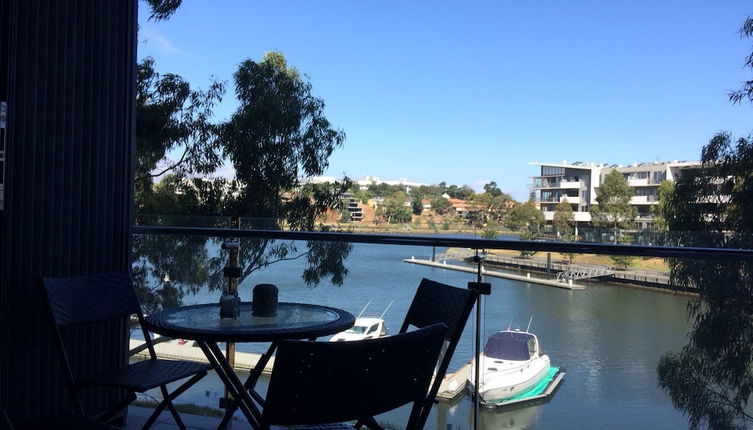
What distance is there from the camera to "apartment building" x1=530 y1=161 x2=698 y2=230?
16.1 meters

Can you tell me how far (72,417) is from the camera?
1828mm

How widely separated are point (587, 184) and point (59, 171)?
1879 cm

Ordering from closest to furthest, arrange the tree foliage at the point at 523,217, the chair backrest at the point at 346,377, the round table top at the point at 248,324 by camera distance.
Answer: the chair backrest at the point at 346,377 → the round table top at the point at 248,324 → the tree foliage at the point at 523,217

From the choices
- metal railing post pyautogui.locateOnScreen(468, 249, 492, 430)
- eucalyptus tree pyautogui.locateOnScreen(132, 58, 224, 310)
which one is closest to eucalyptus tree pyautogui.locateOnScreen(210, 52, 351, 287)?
eucalyptus tree pyautogui.locateOnScreen(132, 58, 224, 310)

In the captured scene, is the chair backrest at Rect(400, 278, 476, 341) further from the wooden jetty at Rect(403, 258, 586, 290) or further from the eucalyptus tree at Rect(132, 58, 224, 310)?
the eucalyptus tree at Rect(132, 58, 224, 310)

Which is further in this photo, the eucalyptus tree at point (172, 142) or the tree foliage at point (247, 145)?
the tree foliage at point (247, 145)

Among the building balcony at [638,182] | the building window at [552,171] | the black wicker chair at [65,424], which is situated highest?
the building window at [552,171]

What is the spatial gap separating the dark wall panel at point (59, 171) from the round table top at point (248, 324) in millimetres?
594

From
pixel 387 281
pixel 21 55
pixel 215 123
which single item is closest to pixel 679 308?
pixel 387 281

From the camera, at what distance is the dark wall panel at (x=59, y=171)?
7.76 ft

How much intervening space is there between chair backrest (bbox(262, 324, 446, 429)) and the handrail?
1.29m

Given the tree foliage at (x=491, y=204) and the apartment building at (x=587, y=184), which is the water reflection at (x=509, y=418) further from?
the apartment building at (x=587, y=184)

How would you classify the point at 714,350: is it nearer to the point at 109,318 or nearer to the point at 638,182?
the point at 109,318

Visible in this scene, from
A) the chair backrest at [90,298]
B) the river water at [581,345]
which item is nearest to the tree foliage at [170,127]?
the chair backrest at [90,298]
